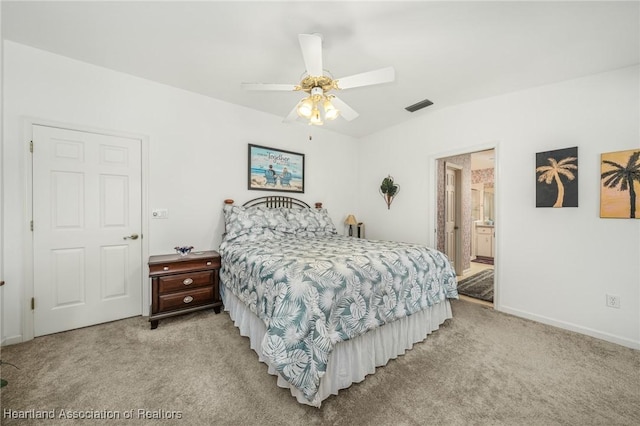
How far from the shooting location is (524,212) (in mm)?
2982

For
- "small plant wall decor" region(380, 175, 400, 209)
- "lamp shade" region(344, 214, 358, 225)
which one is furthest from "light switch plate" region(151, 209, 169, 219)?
"small plant wall decor" region(380, 175, 400, 209)

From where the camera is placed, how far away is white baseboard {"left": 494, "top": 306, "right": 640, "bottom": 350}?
232 centimetres

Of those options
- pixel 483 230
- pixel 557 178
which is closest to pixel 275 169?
pixel 557 178

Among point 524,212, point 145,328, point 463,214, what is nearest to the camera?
point 145,328

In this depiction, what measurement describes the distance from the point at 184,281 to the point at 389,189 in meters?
3.39

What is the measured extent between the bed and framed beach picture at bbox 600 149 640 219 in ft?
5.41

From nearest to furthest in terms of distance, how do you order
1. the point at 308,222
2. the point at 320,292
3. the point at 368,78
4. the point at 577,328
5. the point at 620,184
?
1. the point at 320,292
2. the point at 368,78
3. the point at 620,184
4. the point at 577,328
5. the point at 308,222

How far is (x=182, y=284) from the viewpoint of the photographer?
2688 millimetres

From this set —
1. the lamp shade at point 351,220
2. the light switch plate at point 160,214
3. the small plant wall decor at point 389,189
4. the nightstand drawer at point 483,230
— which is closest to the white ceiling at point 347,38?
the light switch plate at point 160,214

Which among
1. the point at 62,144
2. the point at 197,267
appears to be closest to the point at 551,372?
the point at 197,267

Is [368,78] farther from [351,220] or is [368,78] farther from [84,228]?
[84,228]

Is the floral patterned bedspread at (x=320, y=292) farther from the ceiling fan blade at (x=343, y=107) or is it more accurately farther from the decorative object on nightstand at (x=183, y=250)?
the ceiling fan blade at (x=343, y=107)

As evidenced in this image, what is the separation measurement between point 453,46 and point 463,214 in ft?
12.2

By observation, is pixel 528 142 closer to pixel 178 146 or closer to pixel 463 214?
pixel 463 214
